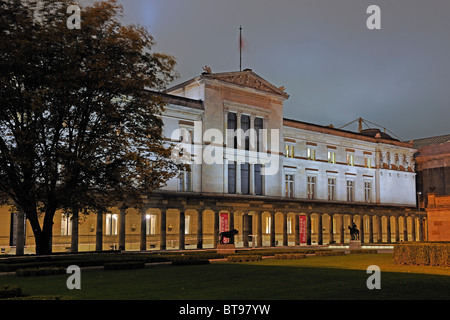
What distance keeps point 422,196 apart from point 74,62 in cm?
7165

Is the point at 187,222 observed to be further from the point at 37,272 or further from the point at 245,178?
the point at 37,272

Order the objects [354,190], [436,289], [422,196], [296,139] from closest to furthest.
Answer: [436,289]
[296,139]
[354,190]
[422,196]

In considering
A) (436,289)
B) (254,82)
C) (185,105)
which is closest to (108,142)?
(436,289)

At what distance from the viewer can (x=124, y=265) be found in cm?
2588

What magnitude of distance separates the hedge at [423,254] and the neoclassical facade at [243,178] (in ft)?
76.1

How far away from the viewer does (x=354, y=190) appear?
70.5m

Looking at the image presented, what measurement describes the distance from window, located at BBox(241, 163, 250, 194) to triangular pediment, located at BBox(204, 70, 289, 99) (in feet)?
30.6

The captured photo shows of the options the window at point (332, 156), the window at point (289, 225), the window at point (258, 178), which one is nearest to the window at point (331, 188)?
the window at point (332, 156)

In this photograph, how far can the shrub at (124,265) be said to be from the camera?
2570 centimetres

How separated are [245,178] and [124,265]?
32435mm

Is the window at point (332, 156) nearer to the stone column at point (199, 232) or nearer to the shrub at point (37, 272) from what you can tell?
the stone column at point (199, 232)

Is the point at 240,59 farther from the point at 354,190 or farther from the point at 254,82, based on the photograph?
the point at 354,190

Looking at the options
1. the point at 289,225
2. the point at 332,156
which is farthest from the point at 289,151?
the point at 289,225

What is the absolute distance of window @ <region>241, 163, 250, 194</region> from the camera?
57.0 meters
